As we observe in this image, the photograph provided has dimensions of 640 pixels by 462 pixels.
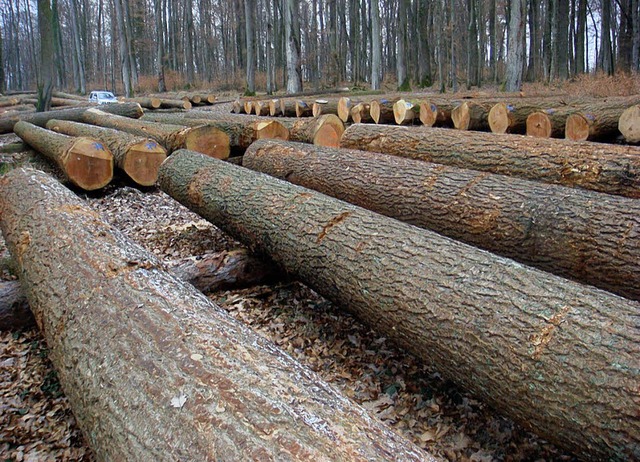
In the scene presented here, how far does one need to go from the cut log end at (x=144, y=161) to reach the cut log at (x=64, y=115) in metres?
6.26

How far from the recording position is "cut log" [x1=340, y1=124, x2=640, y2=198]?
3.77m

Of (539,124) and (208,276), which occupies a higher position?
(539,124)

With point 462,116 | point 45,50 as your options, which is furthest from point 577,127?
point 45,50

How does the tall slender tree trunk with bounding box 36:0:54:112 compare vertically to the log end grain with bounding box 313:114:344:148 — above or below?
above

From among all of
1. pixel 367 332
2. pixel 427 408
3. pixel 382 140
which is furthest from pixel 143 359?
pixel 382 140

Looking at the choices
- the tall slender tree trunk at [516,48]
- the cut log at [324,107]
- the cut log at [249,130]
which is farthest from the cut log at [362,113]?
the tall slender tree trunk at [516,48]

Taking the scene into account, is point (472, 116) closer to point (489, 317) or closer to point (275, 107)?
point (489, 317)

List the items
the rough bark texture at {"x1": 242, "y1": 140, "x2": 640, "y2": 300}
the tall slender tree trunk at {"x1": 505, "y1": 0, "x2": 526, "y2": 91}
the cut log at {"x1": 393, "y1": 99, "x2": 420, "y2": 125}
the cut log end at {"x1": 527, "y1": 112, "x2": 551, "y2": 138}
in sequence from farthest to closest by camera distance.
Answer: the tall slender tree trunk at {"x1": 505, "y1": 0, "x2": 526, "y2": 91}
the cut log at {"x1": 393, "y1": 99, "x2": 420, "y2": 125}
the cut log end at {"x1": 527, "y1": 112, "x2": 551, "y2": 138}
the rough bark texture at {"x1": 242, "y1": 140, "x2": 640, "y2": 300}

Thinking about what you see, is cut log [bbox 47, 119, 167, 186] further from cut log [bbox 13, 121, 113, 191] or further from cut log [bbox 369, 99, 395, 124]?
cut log [bbox 369, 99, 395, 124]

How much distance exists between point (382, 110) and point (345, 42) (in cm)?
2656

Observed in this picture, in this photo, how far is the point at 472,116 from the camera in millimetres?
7492

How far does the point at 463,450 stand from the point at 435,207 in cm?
187

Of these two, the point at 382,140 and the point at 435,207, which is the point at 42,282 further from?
the point at 382,140

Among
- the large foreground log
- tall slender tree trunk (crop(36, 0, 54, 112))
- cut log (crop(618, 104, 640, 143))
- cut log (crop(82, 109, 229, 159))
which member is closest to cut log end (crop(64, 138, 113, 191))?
cut log (crop(82, 109, 229, 159))
